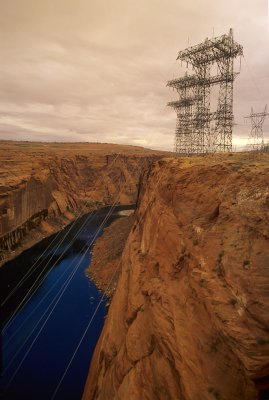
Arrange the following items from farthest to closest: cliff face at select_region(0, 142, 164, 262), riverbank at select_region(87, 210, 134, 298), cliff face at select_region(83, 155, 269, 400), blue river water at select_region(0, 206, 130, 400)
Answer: cliff face at select_region(0, 142, 164, 262) < riverbank at select_region(87, 210, 134, 298) < blue river water at select_region(0, 206, 130, 400) < cliff face at select_region(83, 155, 269, 400)

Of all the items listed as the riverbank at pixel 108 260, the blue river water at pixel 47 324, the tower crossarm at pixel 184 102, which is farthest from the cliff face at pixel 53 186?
the tower crossarm at pixel 184 102

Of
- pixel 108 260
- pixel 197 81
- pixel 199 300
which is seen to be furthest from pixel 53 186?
pixel 199 300

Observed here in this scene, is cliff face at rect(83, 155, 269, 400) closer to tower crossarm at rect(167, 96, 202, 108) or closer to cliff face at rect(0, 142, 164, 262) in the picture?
cliff face at rect(0, 142, 164, 262)

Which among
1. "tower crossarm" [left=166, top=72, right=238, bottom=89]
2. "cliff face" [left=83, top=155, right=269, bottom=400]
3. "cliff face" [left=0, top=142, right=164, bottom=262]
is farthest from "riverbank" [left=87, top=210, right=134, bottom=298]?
"tower crossarm" [left=166, top=72, right=238, bottom=89]

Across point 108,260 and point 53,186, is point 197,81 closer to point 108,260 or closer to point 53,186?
point 108,260

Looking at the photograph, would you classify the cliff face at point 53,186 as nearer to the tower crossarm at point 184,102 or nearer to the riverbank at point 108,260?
the riverbank at point 108,260

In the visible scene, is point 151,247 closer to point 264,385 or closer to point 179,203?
point 179,203

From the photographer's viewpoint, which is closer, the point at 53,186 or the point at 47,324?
the point at 47,324
